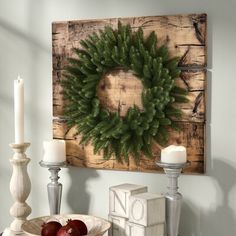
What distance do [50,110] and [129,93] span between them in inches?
14.9

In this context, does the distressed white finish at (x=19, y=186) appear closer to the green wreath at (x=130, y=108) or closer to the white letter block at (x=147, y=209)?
the green wreath at (x=130, y=108)

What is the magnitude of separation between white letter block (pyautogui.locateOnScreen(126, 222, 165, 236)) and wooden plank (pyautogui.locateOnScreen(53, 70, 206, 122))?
1.38ft

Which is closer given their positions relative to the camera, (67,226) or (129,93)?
(67,226)

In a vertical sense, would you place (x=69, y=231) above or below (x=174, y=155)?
below

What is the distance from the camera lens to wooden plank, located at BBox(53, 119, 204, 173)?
1.94 metres

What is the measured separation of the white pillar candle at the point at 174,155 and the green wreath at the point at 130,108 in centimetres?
12

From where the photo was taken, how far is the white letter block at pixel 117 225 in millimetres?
1868

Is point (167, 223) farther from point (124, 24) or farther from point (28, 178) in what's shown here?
point (124, 24)

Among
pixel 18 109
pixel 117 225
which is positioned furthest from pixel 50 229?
pixel 18 109

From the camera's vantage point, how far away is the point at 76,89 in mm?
2072

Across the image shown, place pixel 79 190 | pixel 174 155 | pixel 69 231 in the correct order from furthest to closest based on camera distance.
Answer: pixel 79 190, pixel 174 155, pixel 69 231

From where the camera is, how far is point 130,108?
6.61 ft

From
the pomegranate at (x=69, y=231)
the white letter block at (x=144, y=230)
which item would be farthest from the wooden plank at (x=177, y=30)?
the pomegranate at (x=69, y=231)

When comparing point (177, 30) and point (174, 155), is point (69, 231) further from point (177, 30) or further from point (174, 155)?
point (177, 30)
